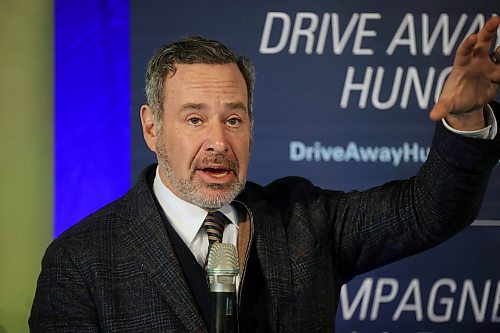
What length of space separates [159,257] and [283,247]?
0.36 m

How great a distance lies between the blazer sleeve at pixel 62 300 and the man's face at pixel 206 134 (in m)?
0.37

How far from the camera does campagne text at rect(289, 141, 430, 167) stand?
3535 mm

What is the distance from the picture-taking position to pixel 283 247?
8.11 feet

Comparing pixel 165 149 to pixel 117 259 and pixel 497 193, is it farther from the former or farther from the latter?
pixel 497 193

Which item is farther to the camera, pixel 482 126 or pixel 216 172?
pixel 216 172

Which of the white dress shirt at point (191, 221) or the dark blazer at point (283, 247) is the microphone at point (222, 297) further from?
the white dress shirt at point (191, 221)

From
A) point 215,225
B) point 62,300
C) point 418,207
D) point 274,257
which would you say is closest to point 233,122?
point 215,225

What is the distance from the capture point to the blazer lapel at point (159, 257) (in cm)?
225

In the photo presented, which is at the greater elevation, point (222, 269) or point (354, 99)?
point (354, 99)

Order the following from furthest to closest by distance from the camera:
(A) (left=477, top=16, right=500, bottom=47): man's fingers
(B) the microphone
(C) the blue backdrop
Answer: (C) the blue backdrop, (A) (left=477, top=16, right=500, bottom=47): man's fingers, (B) the microphone

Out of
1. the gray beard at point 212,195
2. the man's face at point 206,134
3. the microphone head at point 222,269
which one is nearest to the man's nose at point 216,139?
the man's face at point 206,134

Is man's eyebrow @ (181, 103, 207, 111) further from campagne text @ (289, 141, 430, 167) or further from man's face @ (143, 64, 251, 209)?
campagne text @ (289, 141, 430, 167)

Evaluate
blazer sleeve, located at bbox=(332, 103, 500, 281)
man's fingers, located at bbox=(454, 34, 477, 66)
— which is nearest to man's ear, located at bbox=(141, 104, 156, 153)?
blazer sleeve, located at bbox=(332, 103, 500, 281)

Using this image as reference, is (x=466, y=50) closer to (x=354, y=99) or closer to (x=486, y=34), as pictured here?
(x=486, y=34)
